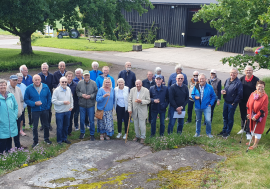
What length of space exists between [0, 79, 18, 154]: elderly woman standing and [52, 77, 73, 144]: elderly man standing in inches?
40.3

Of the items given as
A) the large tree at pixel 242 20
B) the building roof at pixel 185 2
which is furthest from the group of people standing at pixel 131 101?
the building roof at pixel 185 2

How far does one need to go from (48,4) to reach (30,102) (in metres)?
11.0

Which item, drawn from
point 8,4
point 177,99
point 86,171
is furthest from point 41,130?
point 8,4

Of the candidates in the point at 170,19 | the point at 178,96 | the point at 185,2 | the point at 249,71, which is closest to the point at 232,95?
the point at 249,71

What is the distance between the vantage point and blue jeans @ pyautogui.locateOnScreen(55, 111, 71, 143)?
23.9 ft

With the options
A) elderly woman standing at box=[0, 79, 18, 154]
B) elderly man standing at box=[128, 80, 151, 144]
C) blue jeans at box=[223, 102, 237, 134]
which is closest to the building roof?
blue jeans at box=[223, 102, 237, 134]

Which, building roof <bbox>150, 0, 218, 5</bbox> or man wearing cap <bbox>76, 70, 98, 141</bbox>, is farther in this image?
building roof <bbox>150, 0, 218, 5</bbox>

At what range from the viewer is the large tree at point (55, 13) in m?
15.0

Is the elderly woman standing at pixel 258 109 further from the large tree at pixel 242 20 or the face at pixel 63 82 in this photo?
the face at pixel 63 82

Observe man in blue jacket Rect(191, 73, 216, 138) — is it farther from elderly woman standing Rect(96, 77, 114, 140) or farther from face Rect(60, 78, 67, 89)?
face Rect(60, 78, 67, 89)

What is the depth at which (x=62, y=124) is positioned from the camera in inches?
291

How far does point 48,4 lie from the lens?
53.4ft

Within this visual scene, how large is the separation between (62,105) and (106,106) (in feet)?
3.90

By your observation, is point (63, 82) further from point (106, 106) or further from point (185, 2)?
point (185, 2)
